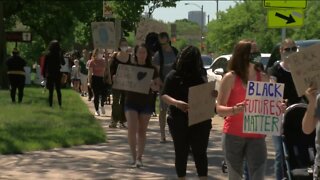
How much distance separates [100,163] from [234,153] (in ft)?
15.6

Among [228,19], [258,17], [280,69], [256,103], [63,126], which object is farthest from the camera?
[228,19]

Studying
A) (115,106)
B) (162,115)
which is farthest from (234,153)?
(115,106)

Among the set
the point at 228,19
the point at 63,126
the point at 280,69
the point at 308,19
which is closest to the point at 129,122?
the point at 280,69

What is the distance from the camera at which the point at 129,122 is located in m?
10.9

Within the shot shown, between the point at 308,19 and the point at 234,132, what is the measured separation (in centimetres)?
6938

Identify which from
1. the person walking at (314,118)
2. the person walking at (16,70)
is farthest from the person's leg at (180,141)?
the person walking at (16,70)

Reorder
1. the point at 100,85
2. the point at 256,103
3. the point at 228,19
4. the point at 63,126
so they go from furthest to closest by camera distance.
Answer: the point at 228,19
the point at 100,85
the point at 63,126
the point at 256,103

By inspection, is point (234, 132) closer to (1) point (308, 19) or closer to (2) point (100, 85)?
(2) point (100, 85)

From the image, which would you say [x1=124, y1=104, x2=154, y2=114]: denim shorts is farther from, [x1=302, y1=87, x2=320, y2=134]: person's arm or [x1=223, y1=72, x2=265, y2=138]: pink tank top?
[x1=302, y1=87, x2=320, y2=134]: person's arm

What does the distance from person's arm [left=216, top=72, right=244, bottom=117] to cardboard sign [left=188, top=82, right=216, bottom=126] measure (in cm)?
100

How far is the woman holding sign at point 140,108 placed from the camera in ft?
35.8

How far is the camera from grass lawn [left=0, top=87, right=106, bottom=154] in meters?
13.4

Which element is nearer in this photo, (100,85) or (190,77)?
(190,77)

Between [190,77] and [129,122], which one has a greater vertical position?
[190,77]
